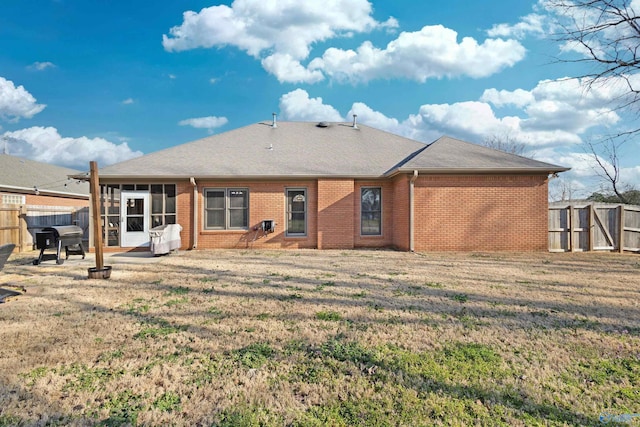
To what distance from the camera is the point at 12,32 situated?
1355cm

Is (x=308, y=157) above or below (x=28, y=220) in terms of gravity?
above

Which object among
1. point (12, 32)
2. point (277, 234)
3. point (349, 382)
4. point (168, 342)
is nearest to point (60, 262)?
point (277, 234)

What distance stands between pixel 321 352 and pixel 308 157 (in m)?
11.1

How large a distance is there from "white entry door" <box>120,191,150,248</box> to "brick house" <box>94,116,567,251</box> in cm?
3

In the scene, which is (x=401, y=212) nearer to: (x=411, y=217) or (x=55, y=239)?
(x=411, y=217)

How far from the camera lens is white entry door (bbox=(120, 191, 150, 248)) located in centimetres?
1245

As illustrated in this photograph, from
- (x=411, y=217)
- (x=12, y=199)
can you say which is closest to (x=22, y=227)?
(x=12, y=199)

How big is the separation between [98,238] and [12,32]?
1251 cm

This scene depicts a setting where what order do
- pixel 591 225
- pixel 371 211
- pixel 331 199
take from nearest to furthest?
pixel 591 225, pixel 331 199, pixel 371 211

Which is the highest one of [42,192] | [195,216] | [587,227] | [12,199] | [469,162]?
[469,162]

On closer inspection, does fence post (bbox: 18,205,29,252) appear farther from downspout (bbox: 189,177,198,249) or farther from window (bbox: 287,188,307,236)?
window (bbox: 287,188,307,236)

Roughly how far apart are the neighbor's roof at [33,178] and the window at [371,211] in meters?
15.4

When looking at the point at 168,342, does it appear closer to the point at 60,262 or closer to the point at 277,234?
the point at 60,262
